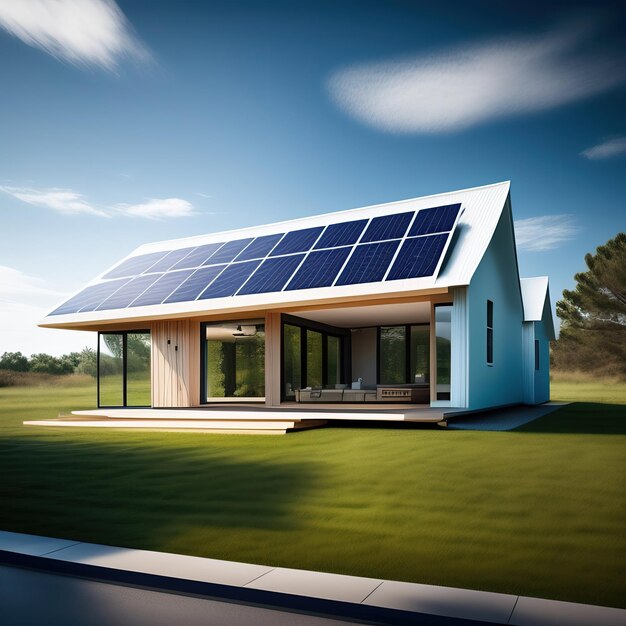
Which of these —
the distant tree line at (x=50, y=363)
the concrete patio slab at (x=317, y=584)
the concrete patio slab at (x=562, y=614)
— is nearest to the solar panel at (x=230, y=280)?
the concrete patio slab at (x=317, y=584)

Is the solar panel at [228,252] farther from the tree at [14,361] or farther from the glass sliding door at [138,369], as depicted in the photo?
the tree at [14,361]

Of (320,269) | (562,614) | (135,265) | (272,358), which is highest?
(135,265)

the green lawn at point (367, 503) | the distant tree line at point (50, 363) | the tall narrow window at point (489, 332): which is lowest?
→ the green lawn at point (367, 503)

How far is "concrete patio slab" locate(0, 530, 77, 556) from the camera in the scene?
4609 mm

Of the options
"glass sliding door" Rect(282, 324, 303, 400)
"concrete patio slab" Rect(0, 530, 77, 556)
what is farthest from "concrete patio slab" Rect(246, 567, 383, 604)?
"glass sliding door" Rect(282, 324, 303, 400)

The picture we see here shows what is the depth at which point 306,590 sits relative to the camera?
12.1 ft

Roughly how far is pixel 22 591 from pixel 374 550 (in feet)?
7.84

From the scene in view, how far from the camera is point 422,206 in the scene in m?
16.1

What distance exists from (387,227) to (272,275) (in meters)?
3.02

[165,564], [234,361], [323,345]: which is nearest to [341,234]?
[323,345]

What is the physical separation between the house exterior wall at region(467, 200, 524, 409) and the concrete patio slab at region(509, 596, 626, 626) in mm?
9951

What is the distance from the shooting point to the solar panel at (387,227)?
14.7 meters

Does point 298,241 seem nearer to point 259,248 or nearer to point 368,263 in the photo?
point 259,248

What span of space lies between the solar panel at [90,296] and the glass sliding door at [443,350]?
377 inches
